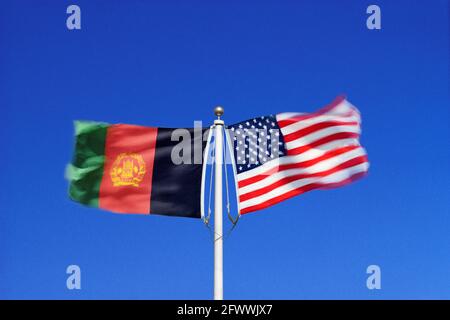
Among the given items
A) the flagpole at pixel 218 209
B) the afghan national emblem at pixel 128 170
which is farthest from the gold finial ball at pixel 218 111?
the afghan national emblem at pixel 128 170

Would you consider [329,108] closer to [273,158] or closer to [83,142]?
[273,158]

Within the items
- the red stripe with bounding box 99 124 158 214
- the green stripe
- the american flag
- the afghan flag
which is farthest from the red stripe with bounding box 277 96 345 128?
the green stripe

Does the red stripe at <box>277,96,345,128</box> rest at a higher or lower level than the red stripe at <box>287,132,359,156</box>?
higher

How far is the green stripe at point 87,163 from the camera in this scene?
865 inches

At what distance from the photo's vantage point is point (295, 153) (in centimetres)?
2194

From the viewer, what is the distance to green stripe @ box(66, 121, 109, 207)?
72.1ft

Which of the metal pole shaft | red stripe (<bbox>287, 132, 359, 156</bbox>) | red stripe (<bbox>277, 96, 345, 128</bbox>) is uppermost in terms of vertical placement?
red stripe (<bbox>277, 96, 345, 128</bbox>)

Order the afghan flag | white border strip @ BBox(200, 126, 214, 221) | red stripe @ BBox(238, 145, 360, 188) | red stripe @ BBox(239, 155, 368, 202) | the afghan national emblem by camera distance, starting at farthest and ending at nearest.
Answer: the afghan national emblem < the afghan flag < red stripe @ BBox(238, 145, 360, 188) < red stripe @ BBox(239, 155, 368, 202) < white border strip @ BBox(200, 126, 214, 221)

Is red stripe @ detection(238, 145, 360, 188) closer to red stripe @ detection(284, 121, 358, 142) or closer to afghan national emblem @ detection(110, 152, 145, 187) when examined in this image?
red stripe @ detection(284, 121, 358, 142)
